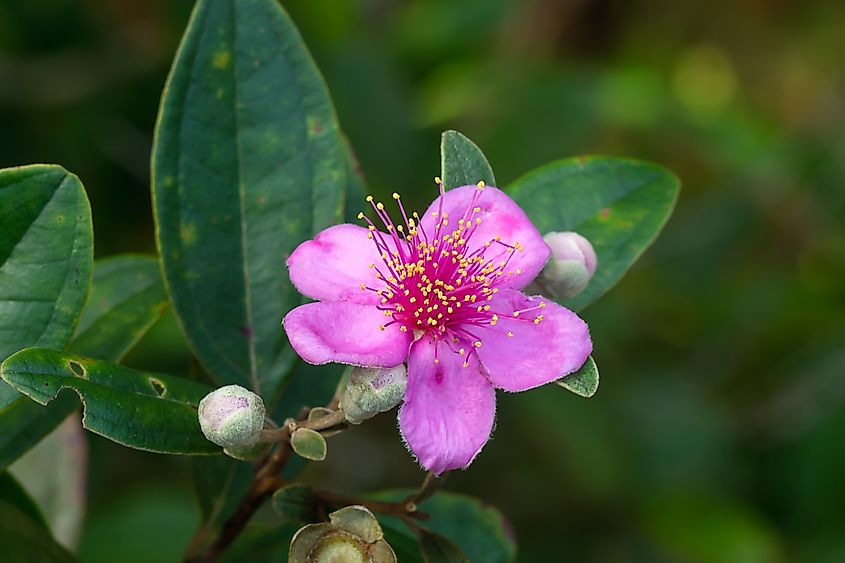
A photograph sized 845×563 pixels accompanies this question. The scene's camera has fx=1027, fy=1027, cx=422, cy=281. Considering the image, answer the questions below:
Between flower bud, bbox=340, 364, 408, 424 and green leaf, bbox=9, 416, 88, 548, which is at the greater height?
flower bud, bbox=340, 364, 408, 424

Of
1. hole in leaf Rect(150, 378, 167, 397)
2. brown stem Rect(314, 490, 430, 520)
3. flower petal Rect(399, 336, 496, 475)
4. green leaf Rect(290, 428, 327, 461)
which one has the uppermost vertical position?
hole in leaf Rect(150, 378, 167, 397)

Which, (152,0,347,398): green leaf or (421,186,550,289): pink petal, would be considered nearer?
(421,186,550,289): pink petal

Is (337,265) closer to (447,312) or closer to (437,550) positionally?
(447,312)

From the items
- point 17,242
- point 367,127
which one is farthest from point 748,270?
point 17,242

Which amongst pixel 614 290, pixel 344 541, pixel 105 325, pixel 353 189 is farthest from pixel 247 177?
pixel 614 290

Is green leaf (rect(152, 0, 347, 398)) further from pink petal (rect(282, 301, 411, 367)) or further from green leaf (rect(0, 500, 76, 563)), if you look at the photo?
green leaf (rect(0, 500, 76, 563))

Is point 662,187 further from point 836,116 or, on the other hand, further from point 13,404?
point 836,116

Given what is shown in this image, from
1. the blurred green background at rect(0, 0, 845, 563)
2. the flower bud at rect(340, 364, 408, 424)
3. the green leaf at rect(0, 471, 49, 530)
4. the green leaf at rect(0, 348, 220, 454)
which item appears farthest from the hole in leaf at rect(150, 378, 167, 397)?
the blurred green background at rect(0, 0, 845, 563)

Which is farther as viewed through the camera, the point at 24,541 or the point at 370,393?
the point at 24,541

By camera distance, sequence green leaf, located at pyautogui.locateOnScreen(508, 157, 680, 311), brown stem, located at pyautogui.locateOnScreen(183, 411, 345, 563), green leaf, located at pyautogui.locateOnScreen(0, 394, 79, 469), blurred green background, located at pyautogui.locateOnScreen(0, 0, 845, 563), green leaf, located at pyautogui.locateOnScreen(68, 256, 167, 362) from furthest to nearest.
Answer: blurred green background, located at pyautogui.locateOnScreen(0, 0, 845, 563)
green leaf, located at pyautogui.locateOnScreen(508, 157, 680, 311)
green leaf, located at pyautogui.locateOnScreen(68, 256, 167, 362)
green leaf, located at pyautogui.locateOnScreen(0, 394, 79, 469)
brown stem, located at pyautogui.locateOnScreen(183, 411, 345, 563)

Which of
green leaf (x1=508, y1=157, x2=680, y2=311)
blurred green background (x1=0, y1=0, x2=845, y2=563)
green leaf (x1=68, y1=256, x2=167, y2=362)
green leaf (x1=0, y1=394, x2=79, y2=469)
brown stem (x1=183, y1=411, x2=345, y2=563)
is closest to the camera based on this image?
brown stem (x1=183, y1=411, x2=345, y2=563)
